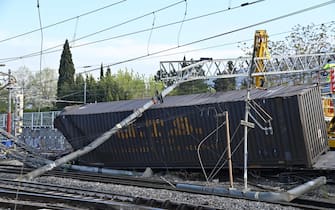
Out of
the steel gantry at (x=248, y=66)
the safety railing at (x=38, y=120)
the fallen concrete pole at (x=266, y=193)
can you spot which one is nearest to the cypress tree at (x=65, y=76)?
the safety railing at (x=38, y=120)

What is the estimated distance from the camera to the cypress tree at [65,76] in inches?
2051

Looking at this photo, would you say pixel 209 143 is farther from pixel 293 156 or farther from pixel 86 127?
pixel 86 127

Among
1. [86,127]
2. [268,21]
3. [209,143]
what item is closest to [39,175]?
[86,127]

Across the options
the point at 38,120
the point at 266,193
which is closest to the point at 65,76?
the point at 38,120

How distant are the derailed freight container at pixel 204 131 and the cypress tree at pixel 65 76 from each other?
34.6 metres

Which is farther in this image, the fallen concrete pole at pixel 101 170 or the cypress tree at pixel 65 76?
the cypress tree at pixel 65 76

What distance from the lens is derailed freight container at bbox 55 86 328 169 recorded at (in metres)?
12.8

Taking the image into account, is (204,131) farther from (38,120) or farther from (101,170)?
(38,120)

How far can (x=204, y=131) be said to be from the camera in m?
14.4

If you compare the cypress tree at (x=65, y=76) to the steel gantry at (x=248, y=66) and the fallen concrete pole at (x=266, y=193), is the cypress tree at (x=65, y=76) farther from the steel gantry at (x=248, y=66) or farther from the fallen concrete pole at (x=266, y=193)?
the fallen concrete pole at (x=266, y=193)

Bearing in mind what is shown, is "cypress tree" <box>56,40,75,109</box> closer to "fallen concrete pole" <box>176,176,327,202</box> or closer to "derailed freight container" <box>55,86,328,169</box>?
"derailed freight container" <box>55,86,328,169</box>

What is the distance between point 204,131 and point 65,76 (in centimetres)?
4185

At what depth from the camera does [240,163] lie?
13.8 meters

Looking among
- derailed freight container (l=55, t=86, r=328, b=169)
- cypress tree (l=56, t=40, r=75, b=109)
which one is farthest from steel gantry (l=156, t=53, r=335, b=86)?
cypress tree (l=56, t=40, r=75, b=109)
